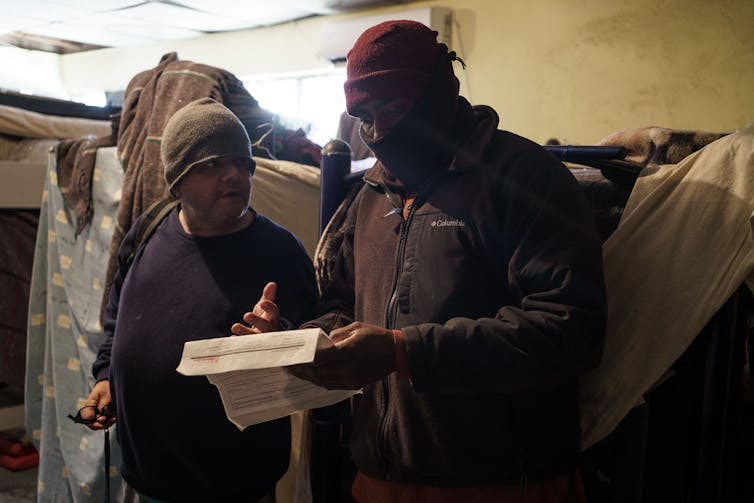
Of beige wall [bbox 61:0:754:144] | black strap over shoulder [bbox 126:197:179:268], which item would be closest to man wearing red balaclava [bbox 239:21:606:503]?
black strap over shoulder [bbox 126:197:179:268]

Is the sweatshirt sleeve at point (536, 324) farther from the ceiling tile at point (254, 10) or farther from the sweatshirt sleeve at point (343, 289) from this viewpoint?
the ceiling tile at point (254, 10)

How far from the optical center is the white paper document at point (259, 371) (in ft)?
3.27

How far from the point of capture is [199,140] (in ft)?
5.49

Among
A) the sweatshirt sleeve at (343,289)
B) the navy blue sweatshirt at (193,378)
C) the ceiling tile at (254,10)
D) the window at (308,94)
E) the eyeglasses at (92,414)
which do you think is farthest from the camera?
the window at (308,94)

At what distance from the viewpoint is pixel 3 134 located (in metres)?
3.68

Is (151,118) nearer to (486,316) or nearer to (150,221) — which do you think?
(150,221)

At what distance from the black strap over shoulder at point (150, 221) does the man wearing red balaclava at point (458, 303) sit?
80cm

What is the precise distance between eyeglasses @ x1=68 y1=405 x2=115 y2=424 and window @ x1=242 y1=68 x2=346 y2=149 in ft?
13.5

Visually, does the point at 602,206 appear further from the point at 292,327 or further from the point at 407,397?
the point at 292,327

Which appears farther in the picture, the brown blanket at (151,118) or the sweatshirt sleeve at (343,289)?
the brown blanket at (151,118)

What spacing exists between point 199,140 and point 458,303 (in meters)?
0.88

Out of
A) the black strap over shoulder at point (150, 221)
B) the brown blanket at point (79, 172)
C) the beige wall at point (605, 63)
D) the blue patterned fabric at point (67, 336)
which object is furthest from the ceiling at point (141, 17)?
the black strap over shoulder at point (150, 221)

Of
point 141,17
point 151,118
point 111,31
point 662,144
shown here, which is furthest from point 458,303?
point 111,31

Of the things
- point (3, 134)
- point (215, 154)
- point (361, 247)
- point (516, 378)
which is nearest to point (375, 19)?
point (3, 134)
